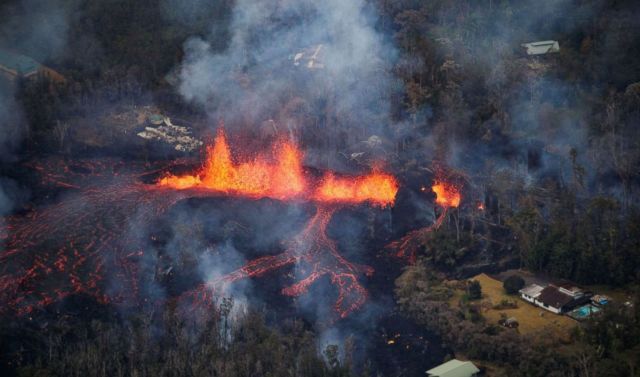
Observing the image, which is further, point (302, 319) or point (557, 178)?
point (557, 178)

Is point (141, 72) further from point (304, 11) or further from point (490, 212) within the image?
point (490, 212)

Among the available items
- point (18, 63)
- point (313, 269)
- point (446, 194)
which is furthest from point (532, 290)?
point (18, 63)

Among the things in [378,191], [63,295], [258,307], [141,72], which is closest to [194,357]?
[258,307]

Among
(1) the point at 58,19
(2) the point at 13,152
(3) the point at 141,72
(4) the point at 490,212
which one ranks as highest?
(1) the point at 58,19

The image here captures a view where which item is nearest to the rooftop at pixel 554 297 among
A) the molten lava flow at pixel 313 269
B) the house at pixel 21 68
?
the molten lava flow at pixel 313 269

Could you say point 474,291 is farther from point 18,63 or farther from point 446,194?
point 18,63

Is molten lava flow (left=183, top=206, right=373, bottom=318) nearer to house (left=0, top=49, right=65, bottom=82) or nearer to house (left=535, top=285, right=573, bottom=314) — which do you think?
house (left=535, top=285, right=573, bottom=314)
